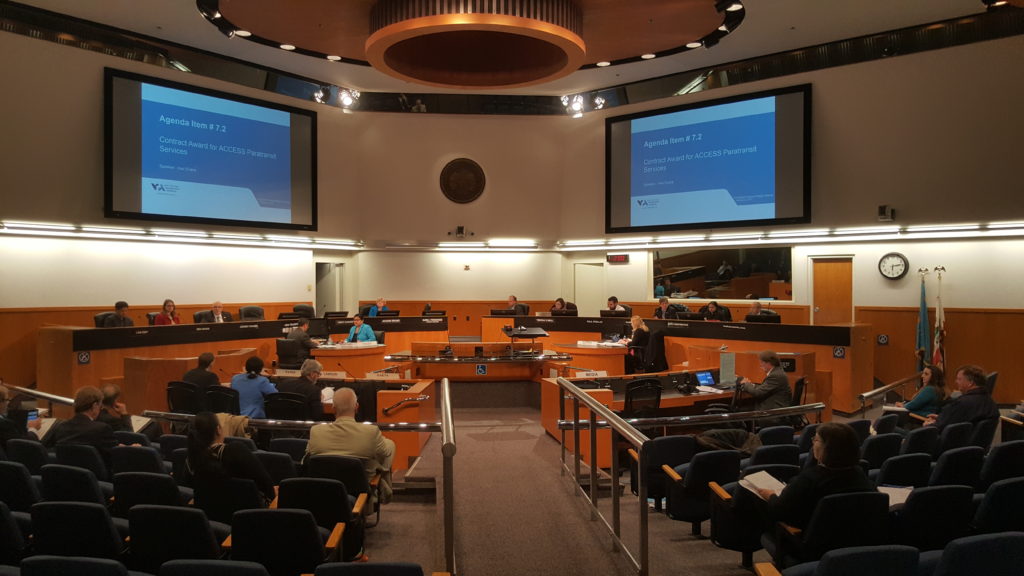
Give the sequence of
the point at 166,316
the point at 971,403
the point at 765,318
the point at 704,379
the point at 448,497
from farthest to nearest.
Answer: the point at 166,316, the point at 765,318, the point at 704,379, the point at 971,403, the point at 448,497

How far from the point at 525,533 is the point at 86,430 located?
332 cm

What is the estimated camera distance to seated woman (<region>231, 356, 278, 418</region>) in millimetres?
7242

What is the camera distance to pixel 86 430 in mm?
5164

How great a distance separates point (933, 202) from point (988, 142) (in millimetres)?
1240

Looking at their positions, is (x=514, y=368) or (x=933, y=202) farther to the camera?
(x=933, y=202)

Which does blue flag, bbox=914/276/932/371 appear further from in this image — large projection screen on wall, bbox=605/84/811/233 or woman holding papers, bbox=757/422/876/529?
woman holding papers, bbox=757/422/876/529

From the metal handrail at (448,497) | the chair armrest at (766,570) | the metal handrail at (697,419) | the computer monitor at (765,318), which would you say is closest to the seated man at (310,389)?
the metal handrail at (697,419)

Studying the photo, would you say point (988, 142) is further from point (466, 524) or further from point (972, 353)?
point (466, 524)

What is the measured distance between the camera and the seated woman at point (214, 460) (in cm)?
401

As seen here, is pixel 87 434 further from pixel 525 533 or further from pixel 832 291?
pixel 832 291

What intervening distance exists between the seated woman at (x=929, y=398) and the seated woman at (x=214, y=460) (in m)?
6.49

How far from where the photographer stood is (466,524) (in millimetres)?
5098

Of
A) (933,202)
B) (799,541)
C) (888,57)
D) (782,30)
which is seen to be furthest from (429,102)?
(799,541)

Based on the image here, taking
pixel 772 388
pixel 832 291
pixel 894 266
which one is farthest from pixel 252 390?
pixel 894 266
